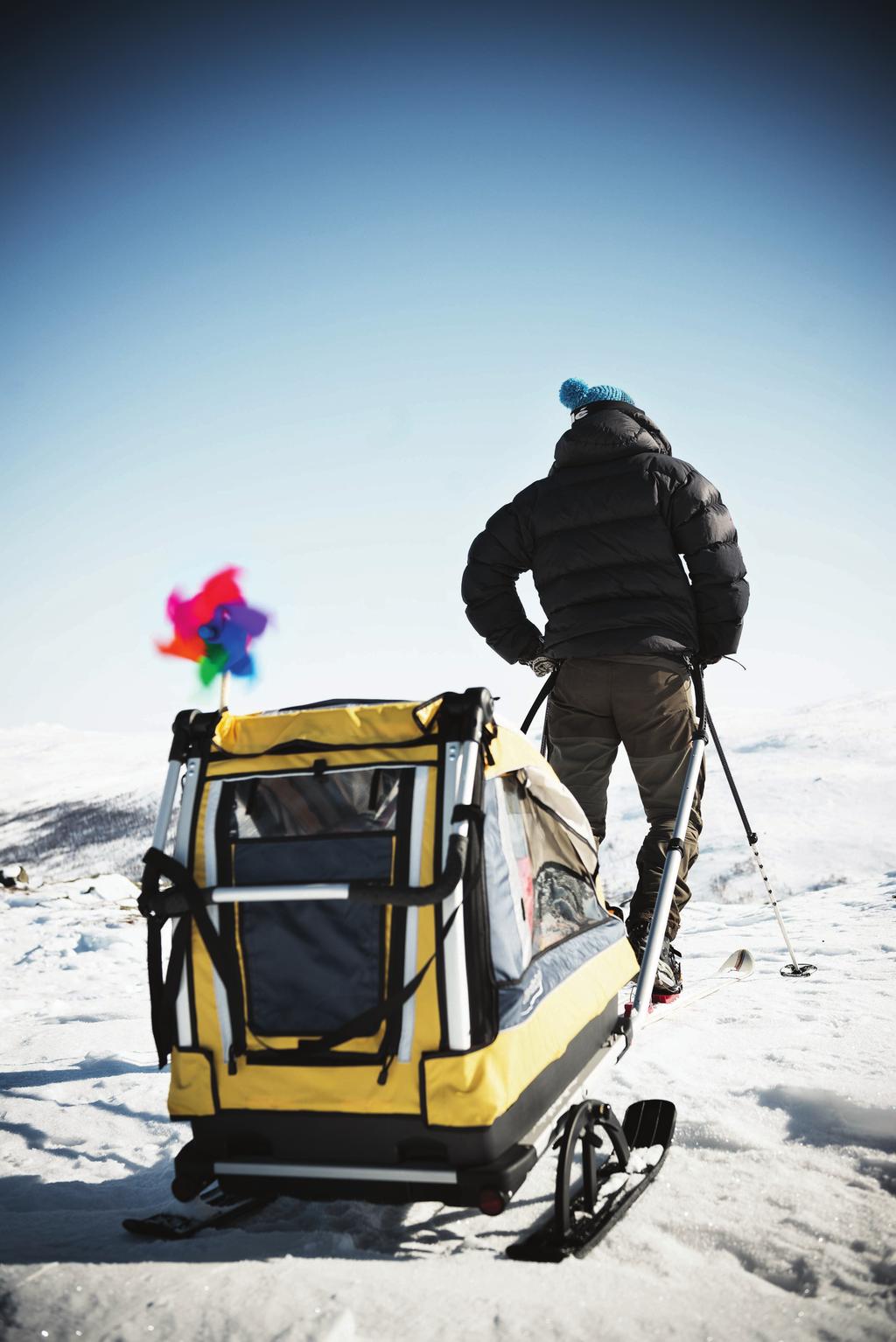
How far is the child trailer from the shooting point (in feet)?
6.29

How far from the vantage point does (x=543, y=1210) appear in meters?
2.25

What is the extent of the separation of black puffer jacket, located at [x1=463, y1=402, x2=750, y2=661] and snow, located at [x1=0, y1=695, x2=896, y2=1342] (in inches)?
74.0

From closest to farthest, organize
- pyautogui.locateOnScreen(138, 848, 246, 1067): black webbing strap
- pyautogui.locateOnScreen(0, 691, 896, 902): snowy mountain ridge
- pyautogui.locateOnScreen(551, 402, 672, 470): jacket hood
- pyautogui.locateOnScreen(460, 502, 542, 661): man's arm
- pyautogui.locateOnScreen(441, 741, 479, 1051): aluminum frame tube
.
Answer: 1. pyautogui.locateOnScreen(441, 741, 479, 1051): aluminum frame tube
2. pyautogui.locateOnScreen(138, 848, 246, 1067): black webbing strap
3. pyautogui.locateOnScreen(551, 402, 672, 470): jacket hood
4. pyautogui.locateOnScreen(460, 502, 542, 661): man's arm
5. pyautogui.locateOnScreen(0, 691, 896, 902): snowy mountain ridge

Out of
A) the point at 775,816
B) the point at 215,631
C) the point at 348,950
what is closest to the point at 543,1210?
the point at 348,950

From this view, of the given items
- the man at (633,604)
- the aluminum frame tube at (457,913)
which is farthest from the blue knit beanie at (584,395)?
the aluminum frame tube at (457,913)

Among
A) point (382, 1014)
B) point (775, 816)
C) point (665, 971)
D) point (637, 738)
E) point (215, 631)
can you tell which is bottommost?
point (775, 816)

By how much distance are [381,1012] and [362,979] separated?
0.12 meters

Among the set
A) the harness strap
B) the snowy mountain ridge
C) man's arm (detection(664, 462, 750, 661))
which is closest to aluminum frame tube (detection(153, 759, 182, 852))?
the harness strap

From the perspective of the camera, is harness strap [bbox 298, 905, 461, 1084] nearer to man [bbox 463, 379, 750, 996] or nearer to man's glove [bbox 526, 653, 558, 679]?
man [bbox 463, 379, 750, 996]

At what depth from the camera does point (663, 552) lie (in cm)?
395

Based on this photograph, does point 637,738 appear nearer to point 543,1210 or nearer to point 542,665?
point 542,665

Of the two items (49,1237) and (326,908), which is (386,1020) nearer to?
(326,908)

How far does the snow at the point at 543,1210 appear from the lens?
66.5 inches

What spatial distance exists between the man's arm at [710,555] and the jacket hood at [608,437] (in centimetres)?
30
